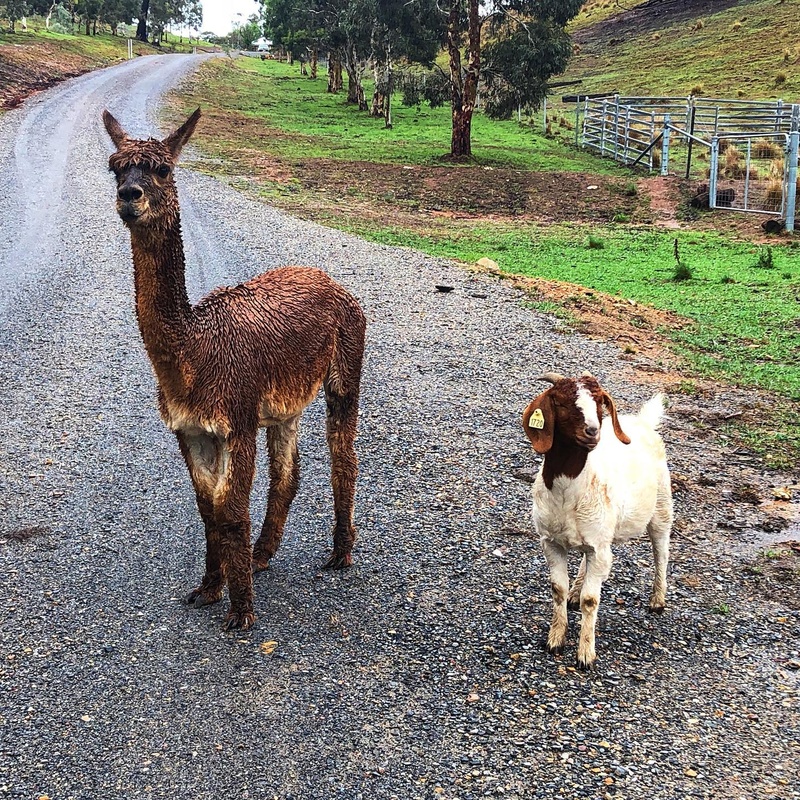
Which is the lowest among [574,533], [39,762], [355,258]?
[39,762]

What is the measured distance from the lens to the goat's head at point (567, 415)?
4.68 metres

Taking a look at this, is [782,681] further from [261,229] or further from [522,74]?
[522,74]

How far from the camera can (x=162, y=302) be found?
5.07 metres

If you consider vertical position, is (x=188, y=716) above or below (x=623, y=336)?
below

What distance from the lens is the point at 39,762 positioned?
4180 millimetres

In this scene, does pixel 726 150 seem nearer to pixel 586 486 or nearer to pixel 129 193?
pixel 586 486

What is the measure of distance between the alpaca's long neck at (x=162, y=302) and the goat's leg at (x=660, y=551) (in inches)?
117

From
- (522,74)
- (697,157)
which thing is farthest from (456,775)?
(697,157)

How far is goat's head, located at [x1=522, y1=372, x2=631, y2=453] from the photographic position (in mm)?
4684

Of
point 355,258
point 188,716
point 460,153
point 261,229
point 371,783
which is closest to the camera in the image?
point 371,783

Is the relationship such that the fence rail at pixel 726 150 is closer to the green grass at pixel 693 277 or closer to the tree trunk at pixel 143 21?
the green grass at pixel 693 277

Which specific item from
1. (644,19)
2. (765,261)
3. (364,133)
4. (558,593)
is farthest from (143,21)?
(558,593)

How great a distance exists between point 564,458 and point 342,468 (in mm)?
1793

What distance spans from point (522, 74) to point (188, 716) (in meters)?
27.4
